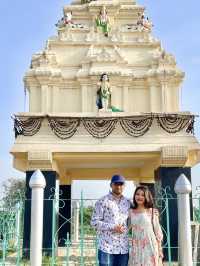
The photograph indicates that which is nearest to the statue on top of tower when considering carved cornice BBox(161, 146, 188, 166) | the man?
carved cornice BBox(161, 146, 188, 166)

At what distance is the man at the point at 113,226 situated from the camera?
16.6 ft

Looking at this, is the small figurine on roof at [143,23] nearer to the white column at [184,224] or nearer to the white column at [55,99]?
the white column at [55,99]

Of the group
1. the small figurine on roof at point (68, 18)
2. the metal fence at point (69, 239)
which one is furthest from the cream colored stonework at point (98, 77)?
the metal fence at point (69, 239)

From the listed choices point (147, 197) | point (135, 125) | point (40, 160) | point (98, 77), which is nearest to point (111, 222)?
point (147, 197)

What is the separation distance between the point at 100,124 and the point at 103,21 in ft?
18.0

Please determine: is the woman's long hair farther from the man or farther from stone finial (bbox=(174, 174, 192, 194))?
stone finial (bbox=(174, 174, 192, 194))

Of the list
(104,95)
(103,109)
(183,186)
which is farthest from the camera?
(104,95)

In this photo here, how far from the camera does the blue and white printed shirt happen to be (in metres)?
5.06

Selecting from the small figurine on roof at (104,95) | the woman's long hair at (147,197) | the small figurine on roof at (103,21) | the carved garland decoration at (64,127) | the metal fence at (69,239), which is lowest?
the metal fence at (69,239)

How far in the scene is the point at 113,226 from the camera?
16.6 ft

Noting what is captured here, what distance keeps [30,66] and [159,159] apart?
5856 mm

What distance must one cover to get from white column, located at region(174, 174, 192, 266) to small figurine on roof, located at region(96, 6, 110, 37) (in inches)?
381

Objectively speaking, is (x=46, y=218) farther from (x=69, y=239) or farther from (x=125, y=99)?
(x=125, y=99)

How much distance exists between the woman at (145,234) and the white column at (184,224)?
1.61 meters
